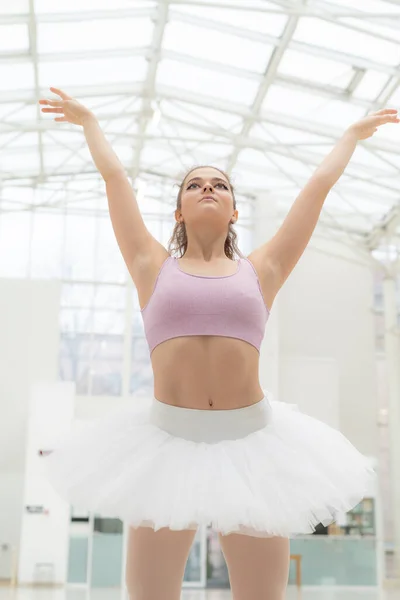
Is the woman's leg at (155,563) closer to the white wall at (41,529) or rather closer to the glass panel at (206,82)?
the white wall at (41,529)

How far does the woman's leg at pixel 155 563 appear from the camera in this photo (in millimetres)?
1875

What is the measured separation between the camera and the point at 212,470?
1829 mm

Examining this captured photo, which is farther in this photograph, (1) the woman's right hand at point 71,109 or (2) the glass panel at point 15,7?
(2) the glass panel at point 15,7

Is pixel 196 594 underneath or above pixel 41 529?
underneath

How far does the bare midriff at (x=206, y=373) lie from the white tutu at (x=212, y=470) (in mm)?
28

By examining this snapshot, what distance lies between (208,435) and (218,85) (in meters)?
11.1

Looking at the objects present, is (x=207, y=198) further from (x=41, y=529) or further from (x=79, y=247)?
(x=79, y=247)

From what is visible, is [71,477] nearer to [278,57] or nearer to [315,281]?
[278,57]

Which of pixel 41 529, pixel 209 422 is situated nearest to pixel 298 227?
pixel 209 422

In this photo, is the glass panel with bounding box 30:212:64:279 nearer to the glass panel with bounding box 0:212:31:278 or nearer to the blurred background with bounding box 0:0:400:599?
the blurred background with bounding box 0:0:400:599

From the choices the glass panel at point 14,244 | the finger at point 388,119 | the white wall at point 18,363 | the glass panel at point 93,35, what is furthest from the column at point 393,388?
the finger at point 388,119

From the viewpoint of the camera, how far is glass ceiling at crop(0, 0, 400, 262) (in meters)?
10.0

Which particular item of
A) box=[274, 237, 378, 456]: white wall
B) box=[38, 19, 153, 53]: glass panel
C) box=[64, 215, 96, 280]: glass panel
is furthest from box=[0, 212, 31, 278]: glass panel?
box=[38, 19, 153, 53]: glass panel

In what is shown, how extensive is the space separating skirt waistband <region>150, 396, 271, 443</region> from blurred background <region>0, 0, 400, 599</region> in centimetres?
784
